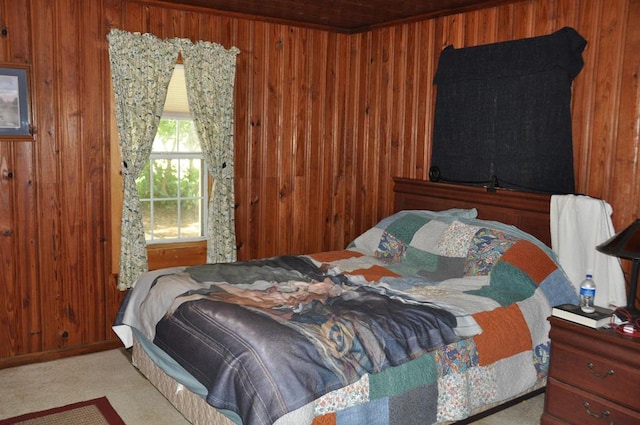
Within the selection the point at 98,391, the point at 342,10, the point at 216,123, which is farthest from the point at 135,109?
the point at 98,391

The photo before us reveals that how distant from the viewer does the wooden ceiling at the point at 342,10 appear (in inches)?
161

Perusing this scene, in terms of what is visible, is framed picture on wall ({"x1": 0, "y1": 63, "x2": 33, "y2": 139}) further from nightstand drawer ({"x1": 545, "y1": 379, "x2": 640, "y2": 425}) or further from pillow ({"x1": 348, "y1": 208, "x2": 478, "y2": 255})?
nightstand drawer ({"x1": 545, "y1": 379, "x2": 640, "y2": 425})

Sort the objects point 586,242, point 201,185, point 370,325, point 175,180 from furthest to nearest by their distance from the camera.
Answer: point 201,185, point 175,180, point 586,242, point 370,325

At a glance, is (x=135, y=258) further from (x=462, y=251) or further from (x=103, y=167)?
(x=462, y=251)

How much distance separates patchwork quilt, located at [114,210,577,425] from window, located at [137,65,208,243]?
0.88 meters

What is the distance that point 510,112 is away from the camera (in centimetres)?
389

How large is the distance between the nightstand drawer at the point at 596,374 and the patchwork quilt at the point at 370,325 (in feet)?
0.64

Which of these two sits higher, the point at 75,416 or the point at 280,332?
the point at 280,332

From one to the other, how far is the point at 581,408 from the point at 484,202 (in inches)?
58.4

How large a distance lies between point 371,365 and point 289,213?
2478 mm

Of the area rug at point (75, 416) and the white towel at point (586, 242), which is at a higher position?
the white towel at point (586, 242)

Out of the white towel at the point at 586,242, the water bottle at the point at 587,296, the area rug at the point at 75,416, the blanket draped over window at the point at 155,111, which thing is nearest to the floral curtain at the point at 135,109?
the blanket draped over window at the point at 155,111

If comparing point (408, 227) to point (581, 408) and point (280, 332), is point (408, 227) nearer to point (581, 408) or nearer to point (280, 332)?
point (581, 408)

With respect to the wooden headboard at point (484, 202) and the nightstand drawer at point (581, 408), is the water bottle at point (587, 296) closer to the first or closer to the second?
the nightstand drawer at point (581, 408)
